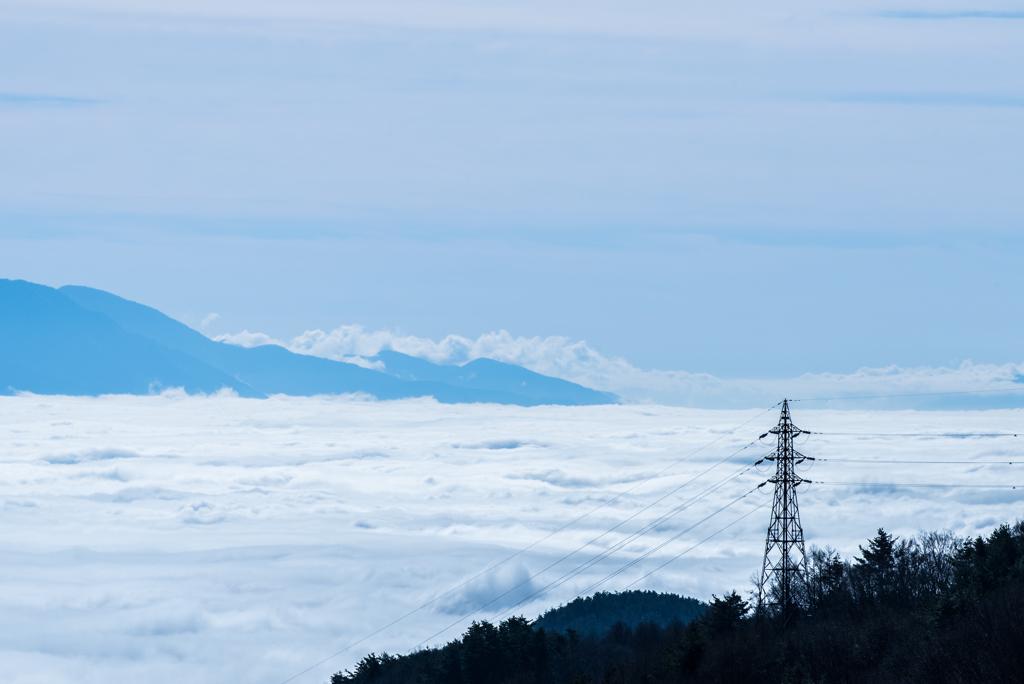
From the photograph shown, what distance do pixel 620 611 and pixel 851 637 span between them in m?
109

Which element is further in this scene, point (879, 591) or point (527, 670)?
point (527, 670)

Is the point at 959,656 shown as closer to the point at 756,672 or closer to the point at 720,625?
the point at 756,672

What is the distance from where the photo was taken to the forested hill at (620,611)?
15438 centimetres

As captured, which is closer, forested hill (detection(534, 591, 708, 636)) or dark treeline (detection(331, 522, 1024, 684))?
dark treeline (detection(331, 522, 1024, 684))

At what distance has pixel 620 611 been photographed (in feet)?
529

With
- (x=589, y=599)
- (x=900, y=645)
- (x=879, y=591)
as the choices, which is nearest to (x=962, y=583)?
(x=879, y=591)

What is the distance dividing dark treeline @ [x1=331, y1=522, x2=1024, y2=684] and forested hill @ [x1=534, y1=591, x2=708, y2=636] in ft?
191

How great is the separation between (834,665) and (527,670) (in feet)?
148

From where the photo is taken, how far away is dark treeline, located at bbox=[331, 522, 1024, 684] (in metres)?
42.0

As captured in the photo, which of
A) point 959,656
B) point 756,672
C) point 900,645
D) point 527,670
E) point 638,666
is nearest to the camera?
point 959,656

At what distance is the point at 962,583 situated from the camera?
211 feet

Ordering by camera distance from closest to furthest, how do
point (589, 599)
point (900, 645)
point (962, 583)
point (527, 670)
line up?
point (900, 645) → point (962, 583) → point (527, 670) → point (589, 599)

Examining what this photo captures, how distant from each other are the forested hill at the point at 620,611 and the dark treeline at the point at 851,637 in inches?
2290

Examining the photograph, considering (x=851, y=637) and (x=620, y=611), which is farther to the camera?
(x=620, y=611)
